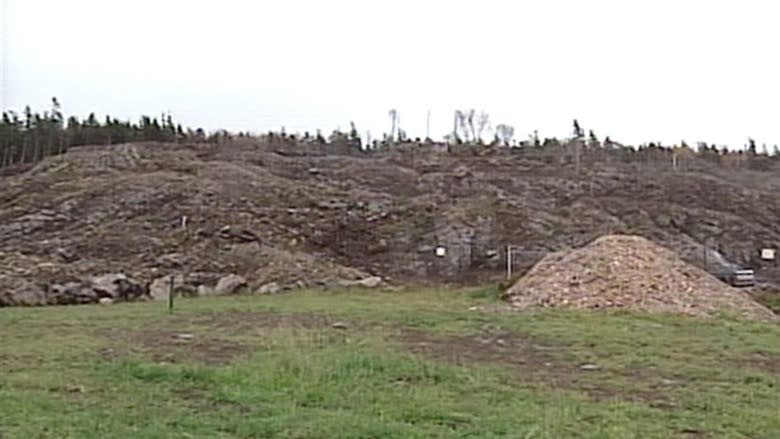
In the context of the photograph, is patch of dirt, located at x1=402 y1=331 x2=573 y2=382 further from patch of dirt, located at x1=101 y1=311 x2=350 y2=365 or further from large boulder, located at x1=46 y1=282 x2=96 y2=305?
large boulder, located at x1=46 y1=282 x2=96 y2=305

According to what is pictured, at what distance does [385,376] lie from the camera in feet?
33.5

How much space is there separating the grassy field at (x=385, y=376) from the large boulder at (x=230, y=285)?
642cm

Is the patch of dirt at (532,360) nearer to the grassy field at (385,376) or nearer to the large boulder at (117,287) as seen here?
the grassy field at (385,376)

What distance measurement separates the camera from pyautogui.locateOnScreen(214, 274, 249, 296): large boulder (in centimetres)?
2484

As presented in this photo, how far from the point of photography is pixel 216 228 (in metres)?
31.3

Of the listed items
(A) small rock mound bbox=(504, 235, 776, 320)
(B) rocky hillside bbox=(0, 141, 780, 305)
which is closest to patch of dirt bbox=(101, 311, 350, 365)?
(A) small rock mound bbox=(504, 235, 776, 320)

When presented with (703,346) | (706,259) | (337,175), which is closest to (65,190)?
(337,175)

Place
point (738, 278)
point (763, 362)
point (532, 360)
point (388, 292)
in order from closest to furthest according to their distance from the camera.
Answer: point (532, 360) → point (763, 362) → point (388, 292) → point (738, 278)

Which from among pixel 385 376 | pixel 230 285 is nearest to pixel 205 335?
pixel 385 376

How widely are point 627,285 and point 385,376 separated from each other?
38.0 ft

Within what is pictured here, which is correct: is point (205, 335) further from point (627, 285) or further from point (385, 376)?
point (627, 285)

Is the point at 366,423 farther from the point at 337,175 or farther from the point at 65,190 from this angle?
the point at 337,175

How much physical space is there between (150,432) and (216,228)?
2426cm

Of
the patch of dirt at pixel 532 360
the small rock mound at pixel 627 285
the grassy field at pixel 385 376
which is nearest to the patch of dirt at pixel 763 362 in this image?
the grassy field at pixel 385 376
